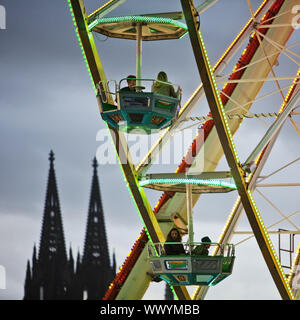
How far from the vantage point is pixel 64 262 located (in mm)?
100750

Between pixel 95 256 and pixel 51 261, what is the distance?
3511 mm

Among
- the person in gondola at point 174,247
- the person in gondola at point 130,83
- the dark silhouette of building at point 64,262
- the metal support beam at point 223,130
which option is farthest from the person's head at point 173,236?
the dark silhouette of building at point 64,262

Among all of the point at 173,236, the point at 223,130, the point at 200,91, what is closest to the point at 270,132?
the point at 223,130

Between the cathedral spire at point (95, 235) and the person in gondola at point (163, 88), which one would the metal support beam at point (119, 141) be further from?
the cathedral spire at point (95, 235)

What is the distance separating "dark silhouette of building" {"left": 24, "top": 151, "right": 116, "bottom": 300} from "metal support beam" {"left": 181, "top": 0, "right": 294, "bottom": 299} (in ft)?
194

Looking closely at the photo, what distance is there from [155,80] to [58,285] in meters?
67.7

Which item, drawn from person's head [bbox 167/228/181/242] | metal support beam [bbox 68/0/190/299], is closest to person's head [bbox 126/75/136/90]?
metal support beam [bbox 68/0/190/299]

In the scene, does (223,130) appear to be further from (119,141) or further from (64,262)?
(64,262)

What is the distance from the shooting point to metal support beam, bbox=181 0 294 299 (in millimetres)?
31156

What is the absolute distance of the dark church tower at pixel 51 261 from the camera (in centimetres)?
9612
